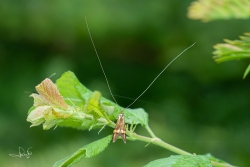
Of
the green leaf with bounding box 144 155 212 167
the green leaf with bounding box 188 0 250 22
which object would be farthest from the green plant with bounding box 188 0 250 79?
the green leaf with bounding box 144 155 212 167

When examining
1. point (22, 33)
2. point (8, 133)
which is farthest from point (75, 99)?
point (22, 33)

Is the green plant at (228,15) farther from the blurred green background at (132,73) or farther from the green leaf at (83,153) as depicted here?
the blurred green background at (132,73)

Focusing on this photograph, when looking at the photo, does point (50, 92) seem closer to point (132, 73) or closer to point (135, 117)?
point (135, 117)

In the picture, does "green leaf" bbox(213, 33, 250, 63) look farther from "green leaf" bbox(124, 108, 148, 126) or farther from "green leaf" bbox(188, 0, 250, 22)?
"green leaf" bbox(124, 108, 148, 126)

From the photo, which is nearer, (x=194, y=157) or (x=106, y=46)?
(x=194, y=157)

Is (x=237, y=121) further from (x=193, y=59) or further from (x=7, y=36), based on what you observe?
(x=7, y=36)

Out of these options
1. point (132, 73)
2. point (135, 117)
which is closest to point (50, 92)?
point (135, 117)
